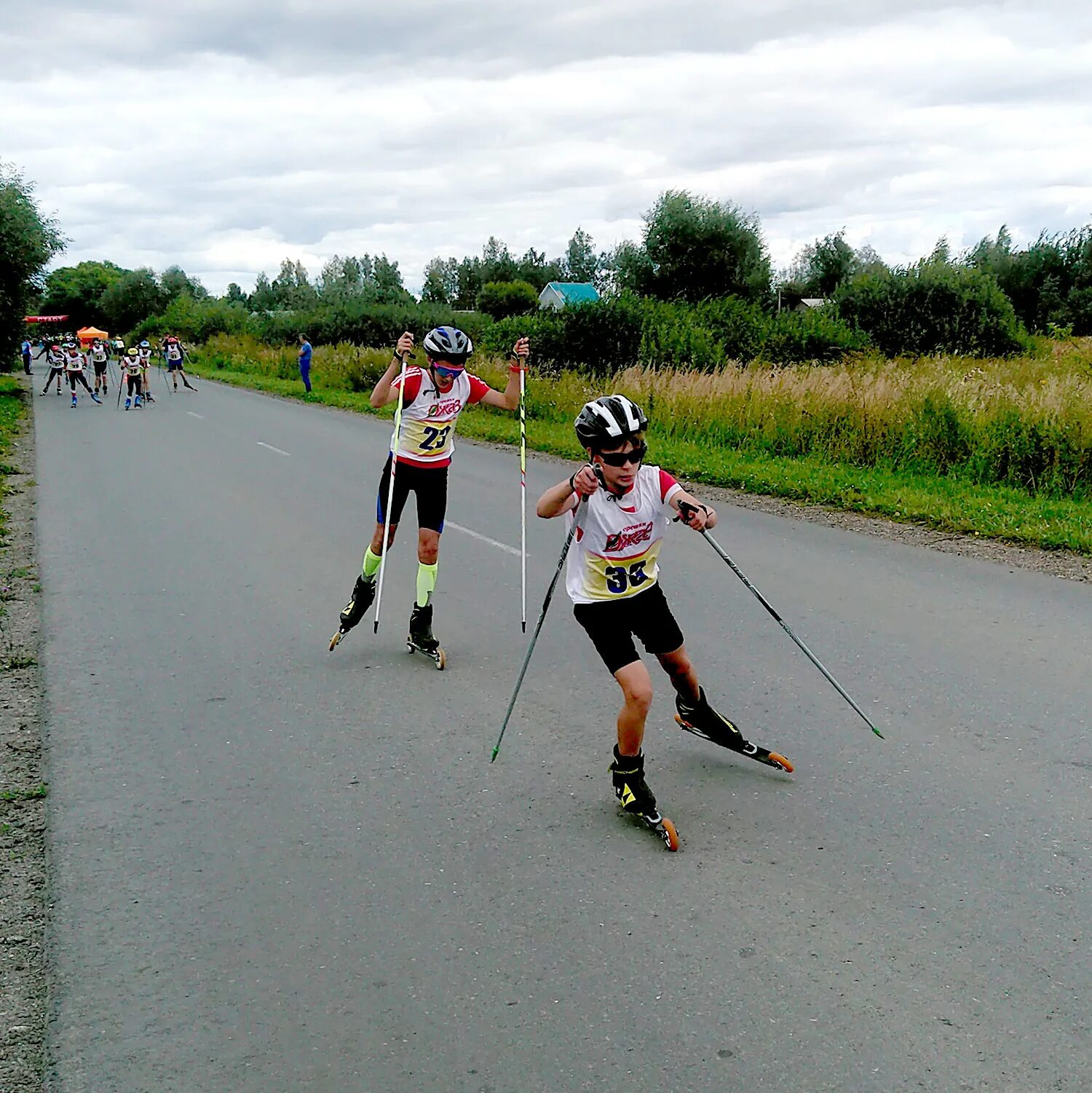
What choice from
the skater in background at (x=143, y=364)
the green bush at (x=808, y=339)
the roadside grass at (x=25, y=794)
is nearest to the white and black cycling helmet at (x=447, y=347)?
the roadside grass at (x=25, y=794)

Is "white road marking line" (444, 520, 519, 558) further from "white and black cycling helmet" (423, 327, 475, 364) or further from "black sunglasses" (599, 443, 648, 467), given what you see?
"black sunglasses" (599, 443, 648, 467)

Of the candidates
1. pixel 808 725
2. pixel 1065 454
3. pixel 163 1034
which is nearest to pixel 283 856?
pixel 163 1034

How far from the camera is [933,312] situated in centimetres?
3272

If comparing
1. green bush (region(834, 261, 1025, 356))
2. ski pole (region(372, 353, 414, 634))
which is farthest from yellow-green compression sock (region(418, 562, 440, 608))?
green bush (region(834, 261, 1025, 356))

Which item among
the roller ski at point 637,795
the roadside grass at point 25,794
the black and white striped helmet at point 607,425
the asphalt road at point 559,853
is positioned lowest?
the roadside grass at point 25,794

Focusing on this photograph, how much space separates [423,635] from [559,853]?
2.94 metres

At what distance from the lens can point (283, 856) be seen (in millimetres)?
4496

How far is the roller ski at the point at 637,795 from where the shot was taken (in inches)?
178

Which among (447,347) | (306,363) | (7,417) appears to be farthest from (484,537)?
(306,363)

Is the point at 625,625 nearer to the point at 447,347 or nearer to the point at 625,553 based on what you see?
the point at 625,553

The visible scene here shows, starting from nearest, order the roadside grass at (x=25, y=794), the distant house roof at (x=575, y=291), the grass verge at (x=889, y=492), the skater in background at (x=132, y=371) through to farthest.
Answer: the roadside grass at (x=25, y=794) → the grass verge at (x=889, y=492) → the distant house roof at (x=575, y=291) → the skater in background at (x=132, y=371)

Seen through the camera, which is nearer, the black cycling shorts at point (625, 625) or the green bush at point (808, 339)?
the black cycling shorts at point (625, 625)

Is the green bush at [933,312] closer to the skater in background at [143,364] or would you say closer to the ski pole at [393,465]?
the skater in background at [143,364]

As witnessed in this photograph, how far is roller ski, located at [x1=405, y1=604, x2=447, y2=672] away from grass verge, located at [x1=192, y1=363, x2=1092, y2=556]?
590cm
